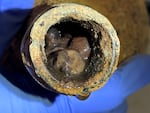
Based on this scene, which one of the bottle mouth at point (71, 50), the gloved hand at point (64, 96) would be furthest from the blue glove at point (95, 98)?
the bottle mouth at point (71, 50)

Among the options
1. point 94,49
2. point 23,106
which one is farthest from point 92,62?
point 23,106

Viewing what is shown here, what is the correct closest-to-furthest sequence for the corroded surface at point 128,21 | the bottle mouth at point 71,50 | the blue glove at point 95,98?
the bottle mouth at point 71,50, the blue glove at point 95,98, the corroded surface at point 128,21

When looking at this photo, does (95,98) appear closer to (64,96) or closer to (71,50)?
(64,96)

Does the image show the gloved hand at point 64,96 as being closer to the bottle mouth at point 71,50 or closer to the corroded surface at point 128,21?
the corroded surface at point 128,21

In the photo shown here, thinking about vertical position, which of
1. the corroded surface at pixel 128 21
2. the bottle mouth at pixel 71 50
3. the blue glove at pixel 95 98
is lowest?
the blue glove at pixel 95 98

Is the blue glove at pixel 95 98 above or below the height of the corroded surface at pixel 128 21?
below

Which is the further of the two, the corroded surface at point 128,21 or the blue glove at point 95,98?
the corroded surface at point 128,21
